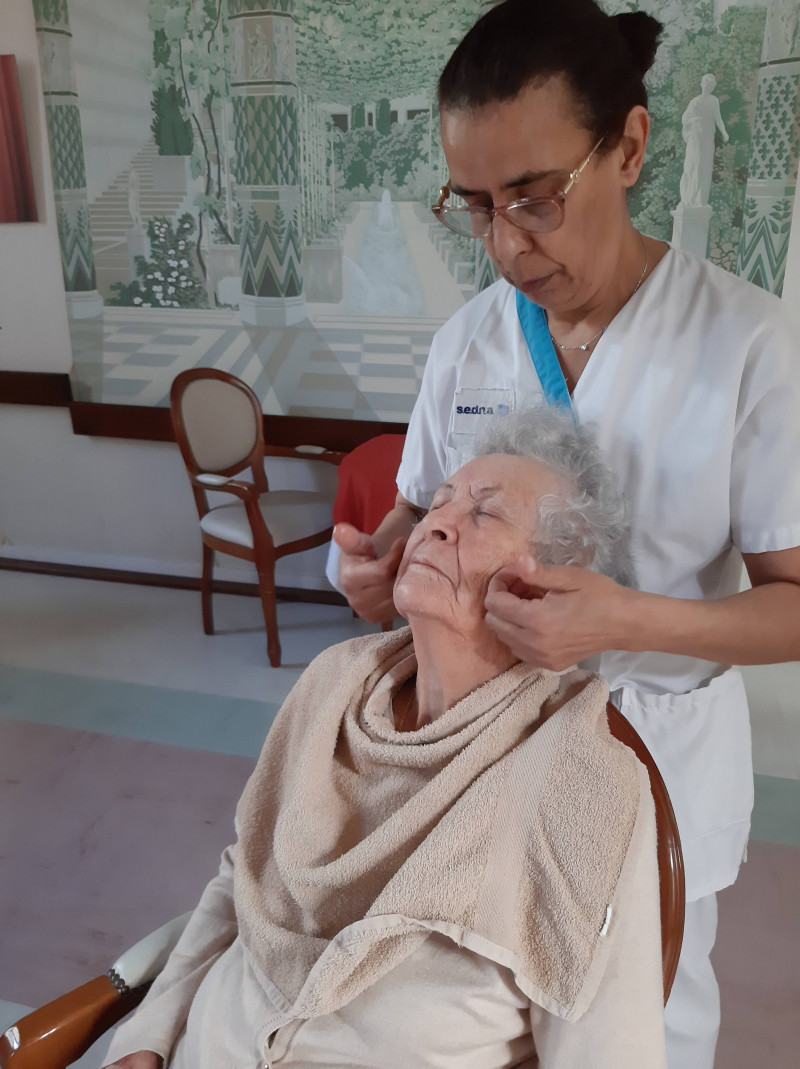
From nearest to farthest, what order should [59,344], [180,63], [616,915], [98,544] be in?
1. [616,915]
2. [180,63]
3. [59,344]
4. [98,544]

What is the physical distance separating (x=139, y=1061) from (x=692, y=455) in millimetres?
1043

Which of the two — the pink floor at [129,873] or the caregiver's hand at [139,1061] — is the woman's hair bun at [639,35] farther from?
the pink floor at [129,873]

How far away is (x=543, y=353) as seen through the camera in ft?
4.04

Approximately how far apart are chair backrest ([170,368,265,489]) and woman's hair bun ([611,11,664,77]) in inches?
107

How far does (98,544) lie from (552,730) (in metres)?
3.69

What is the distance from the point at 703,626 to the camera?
3.19 feet

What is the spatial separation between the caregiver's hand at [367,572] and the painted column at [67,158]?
3113mm

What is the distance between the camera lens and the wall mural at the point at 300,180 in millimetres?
3053

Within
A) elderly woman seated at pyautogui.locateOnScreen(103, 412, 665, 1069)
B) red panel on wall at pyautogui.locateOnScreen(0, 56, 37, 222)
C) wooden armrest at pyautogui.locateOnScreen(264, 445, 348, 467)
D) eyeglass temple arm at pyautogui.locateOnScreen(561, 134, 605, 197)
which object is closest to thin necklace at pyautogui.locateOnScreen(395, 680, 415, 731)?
elderly woman seated at pyautogui.locateOnScreen(103, 412, 665, 1069)

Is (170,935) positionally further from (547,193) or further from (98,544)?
(98,544)

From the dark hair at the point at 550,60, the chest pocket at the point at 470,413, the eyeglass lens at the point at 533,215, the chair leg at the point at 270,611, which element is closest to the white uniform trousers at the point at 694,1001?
the chest pocket at the point at 470,413

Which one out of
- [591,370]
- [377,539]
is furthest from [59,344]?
[591,370]

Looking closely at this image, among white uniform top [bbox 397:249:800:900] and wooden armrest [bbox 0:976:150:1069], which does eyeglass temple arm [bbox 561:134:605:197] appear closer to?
white uniform top [bbox 397:249:800:900]

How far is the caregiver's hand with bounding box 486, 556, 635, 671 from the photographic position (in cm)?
90
